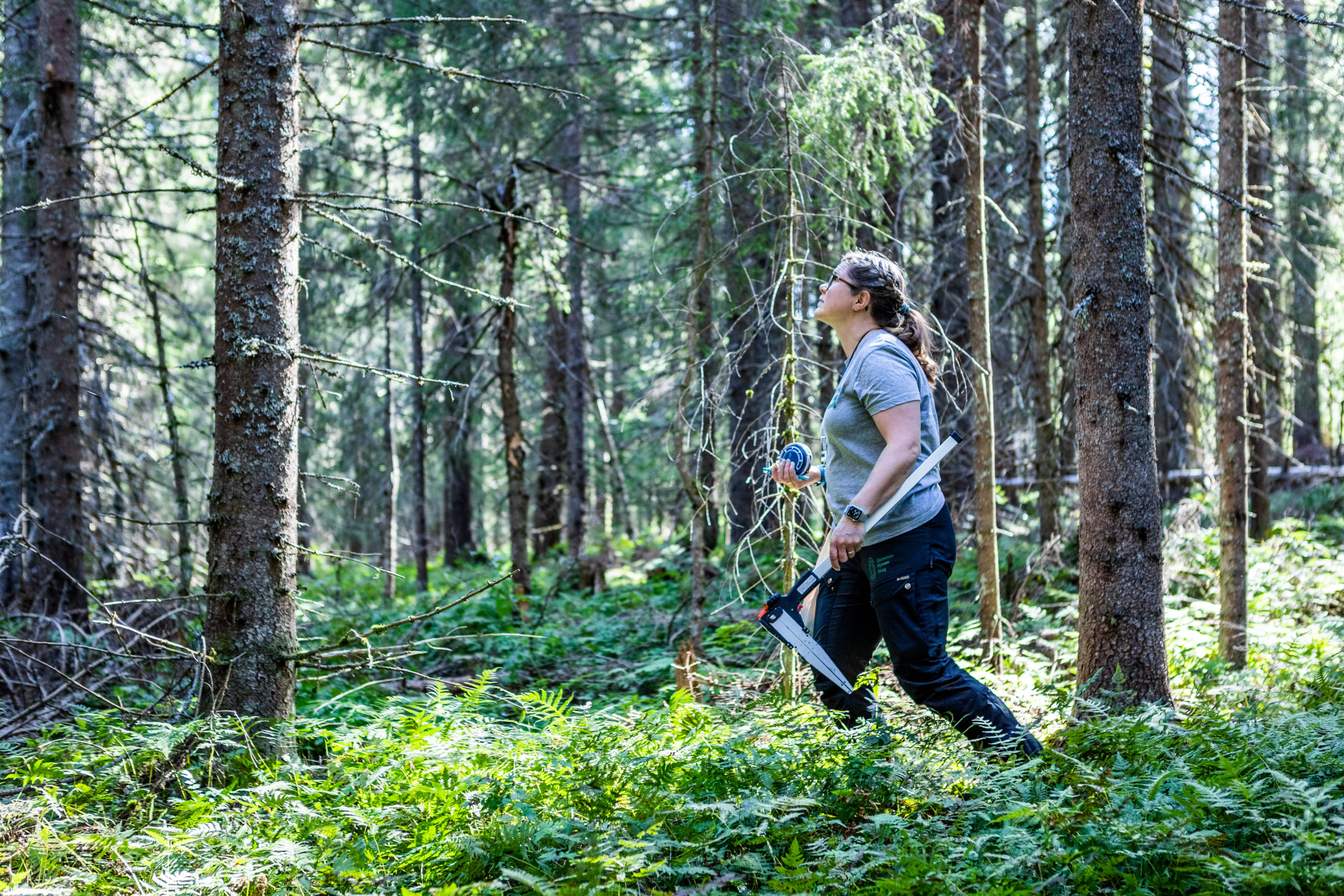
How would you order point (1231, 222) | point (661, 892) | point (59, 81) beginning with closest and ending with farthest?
point (661, 892) < point (1231, 222) < point (59, 81)

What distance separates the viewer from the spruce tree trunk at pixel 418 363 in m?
11.6

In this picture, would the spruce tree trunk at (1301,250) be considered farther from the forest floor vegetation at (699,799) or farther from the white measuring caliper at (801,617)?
the white measuring caliper at (801,617)

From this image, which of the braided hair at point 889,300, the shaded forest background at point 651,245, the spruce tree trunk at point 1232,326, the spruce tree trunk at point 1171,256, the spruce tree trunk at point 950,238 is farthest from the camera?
the spruce tree trunk at point 950,238

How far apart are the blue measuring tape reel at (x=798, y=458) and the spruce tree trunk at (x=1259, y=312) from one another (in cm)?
478

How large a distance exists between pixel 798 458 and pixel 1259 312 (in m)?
7.13

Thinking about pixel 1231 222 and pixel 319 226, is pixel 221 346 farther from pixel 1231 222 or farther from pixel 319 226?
pixel 319 226

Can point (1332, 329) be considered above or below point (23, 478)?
above

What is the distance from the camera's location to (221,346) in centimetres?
422

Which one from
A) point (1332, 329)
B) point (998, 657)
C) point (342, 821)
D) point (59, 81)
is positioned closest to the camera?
point (342, 821)

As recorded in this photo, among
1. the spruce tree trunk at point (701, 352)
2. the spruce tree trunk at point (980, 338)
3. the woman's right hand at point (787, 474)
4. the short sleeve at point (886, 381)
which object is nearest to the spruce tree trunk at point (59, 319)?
the spruce tree trunk at point (701, 352)

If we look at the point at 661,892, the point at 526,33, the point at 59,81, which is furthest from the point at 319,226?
the point at 661,892

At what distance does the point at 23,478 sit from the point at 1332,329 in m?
16.3

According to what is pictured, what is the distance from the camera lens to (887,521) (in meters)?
3.78

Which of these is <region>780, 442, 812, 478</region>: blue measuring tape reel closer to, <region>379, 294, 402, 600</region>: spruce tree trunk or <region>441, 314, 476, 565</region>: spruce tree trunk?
<region>441, 314, 476, 565</region>: spruce tree trunk
